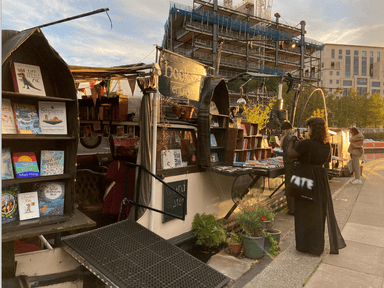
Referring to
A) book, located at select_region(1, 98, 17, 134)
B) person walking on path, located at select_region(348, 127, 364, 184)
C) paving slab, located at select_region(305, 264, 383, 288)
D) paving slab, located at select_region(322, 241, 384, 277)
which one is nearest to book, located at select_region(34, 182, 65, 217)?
book, located at select_region(1, 98, 17, 134)

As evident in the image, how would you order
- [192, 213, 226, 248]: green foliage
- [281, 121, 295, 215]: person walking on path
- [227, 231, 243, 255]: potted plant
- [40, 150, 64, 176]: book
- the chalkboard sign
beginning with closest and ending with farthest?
[40, 150, 64, 176]: book → [227, 231, 243, 255]: potted plant → the chalkboard sign → [192, 213, 226, 248]: green foliage → [281, 121, 295, 215]: person walking on path

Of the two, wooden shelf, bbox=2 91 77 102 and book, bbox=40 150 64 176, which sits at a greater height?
wooden shelf, bbox=2 91 77 102

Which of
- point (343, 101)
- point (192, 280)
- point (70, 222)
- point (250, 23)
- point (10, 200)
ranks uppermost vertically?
point (250, 23)

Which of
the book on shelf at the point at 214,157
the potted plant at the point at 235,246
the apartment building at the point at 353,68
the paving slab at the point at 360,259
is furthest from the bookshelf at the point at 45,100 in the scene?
the apartment building at the point at 353,68

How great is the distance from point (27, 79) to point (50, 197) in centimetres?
140

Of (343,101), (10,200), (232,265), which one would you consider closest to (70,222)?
(10,200)

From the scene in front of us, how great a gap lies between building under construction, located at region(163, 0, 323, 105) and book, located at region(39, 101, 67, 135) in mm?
29294

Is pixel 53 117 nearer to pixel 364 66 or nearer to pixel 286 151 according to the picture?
pixel 286 151

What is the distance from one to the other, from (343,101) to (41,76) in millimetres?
42397

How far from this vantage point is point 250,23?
44.0m

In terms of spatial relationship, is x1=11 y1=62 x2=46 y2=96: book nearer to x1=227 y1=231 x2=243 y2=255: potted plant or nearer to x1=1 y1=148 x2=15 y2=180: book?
x1=1 y1=148 x2=15 y2=180: book

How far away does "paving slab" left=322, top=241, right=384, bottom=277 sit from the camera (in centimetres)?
448

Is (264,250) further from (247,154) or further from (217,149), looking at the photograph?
(247,154)

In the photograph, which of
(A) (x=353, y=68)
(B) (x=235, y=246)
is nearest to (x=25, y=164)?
(B) (x=235, y=246)
